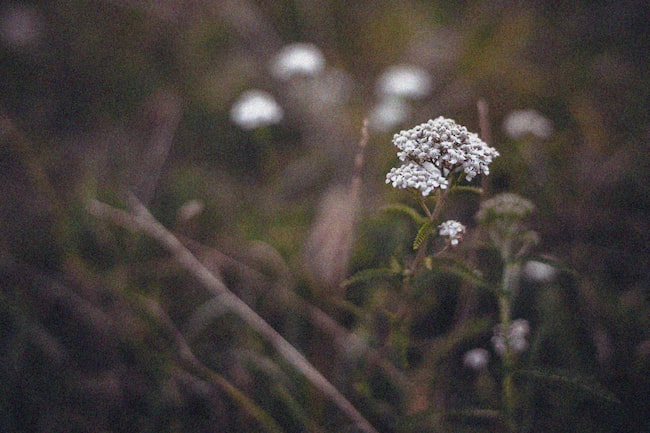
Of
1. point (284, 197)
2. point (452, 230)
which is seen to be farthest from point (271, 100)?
point (452, 230)

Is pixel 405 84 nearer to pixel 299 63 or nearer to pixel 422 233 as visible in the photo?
pixel 299 63

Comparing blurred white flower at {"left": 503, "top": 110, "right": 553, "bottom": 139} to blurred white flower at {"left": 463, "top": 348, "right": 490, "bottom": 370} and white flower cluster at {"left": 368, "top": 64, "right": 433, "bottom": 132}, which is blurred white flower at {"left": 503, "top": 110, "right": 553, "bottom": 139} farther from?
blurred white flower at {"left": 463, "top": 348, "right": 490, "bottom": 370}

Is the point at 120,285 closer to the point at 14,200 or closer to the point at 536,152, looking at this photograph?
the point at 14,200

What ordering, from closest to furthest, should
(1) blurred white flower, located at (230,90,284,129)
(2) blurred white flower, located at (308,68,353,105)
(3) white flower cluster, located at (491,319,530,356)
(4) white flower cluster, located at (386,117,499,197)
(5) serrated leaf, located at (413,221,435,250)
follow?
(5) serrated leaf, located at (413,221,435,250) < (4) white flower cluster, located at (386,117,499,197) < (3) white flower cluster, located at (491,319,530,356) < (1) blurred white flower, located at (230,90,284,129) < (2) blurred white flower, located at (308,68,353,105)

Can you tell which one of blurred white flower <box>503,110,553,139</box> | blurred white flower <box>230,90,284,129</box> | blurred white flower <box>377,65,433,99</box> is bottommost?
blurred white flower <box>503,110,553,139</box>

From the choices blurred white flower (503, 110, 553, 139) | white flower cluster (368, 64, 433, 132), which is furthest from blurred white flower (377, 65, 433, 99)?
blurred white flower (503, 110, 553, 139)

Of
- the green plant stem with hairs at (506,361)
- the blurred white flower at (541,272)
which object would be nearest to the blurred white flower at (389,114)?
the blurred white flower at (541,272)
